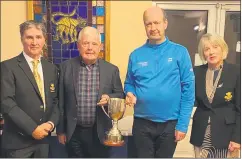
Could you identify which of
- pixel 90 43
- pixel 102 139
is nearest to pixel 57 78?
pixel 90 43

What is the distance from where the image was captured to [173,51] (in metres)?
1.46

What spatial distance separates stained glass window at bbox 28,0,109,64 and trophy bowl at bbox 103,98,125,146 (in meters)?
0.94

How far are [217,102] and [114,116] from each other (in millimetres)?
573

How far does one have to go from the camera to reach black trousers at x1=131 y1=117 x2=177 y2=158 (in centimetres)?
149

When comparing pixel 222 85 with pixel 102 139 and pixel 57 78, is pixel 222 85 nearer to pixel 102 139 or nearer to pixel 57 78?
pixel 102 139

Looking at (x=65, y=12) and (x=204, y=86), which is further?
(x=65, y=12)

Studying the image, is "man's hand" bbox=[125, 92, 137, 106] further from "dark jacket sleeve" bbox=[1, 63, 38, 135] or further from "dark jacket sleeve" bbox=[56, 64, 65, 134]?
"dark jacket sleeve" bbox=[1, 63, 38, 135]

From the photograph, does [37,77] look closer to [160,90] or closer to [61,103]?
[61,103]

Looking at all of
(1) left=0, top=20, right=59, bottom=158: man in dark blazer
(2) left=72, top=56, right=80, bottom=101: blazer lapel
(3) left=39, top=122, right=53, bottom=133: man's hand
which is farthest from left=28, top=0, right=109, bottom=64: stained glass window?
(3) left=39, top=122, right=53, bottom=133: man's hand

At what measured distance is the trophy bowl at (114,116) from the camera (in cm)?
148

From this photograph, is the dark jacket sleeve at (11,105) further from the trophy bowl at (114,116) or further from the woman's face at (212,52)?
the woman's face at (212,52)

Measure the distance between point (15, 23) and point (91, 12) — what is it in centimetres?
66

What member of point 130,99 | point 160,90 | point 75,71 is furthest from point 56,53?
point 160,90

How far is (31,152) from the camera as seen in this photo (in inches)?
56.7
